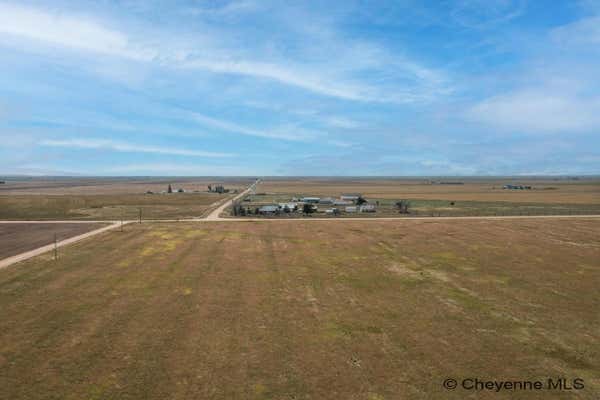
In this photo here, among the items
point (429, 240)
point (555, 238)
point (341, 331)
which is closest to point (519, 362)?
point (341, 331)

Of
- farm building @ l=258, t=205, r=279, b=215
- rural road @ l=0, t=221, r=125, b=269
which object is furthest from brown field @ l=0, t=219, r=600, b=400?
farm building @ l=258, t=205, r=279, b=215

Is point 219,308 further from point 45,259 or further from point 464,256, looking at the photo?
point 464,256

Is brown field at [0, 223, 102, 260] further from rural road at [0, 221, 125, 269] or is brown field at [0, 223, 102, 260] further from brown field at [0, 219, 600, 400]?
brown field at [0, 219, 600, 400]

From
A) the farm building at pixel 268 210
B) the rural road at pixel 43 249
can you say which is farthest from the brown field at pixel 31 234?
the farm building at pixel 268 210

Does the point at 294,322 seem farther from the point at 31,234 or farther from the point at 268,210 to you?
the point at 268,210

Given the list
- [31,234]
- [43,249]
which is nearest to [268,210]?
[31,234]
